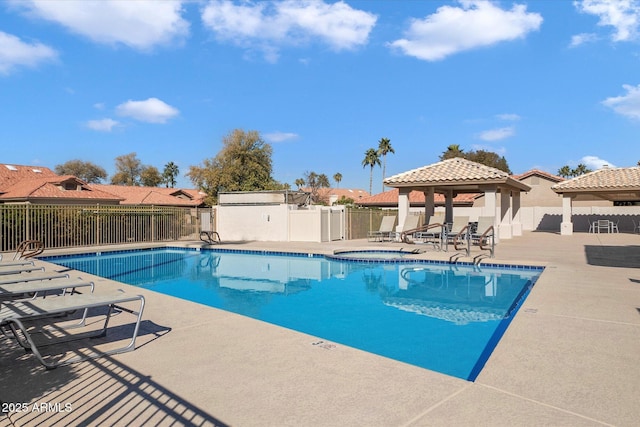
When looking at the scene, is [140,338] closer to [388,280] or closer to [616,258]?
[388,280]

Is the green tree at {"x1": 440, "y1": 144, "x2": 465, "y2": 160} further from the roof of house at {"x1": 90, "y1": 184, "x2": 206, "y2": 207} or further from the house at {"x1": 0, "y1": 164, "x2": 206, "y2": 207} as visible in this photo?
the house at {"x1": 0, "y1": 164, "x2": 206, "y2": 207}

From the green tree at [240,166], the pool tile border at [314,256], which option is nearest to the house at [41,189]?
the green tree at [240,166]

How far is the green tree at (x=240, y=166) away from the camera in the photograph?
1759 inches

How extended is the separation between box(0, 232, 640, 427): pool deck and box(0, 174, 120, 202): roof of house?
2784 cm

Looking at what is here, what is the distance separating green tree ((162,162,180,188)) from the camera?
7631 centimetres

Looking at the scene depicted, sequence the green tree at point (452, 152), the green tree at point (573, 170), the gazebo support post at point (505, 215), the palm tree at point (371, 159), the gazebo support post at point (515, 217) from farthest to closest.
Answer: the palm tree at point (371, 159) → the green tree at point (573, 170) → the green tree at point (452, 152) → the gazebo support post at point (515, 217) → the gazebo support post at point (505, 215)

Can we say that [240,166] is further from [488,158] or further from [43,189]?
[488,158]

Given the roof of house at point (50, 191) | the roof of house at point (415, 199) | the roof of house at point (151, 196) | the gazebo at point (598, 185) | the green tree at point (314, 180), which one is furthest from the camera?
the green tree at point (314, 180)

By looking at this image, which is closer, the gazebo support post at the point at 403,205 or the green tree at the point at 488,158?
the gazebo support post at the point at 403,205

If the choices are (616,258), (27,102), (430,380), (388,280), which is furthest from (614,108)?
(27,102)

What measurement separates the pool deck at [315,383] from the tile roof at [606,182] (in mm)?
22391

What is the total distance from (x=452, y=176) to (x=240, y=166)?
29.4 meters

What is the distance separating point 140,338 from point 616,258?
13.0 meters

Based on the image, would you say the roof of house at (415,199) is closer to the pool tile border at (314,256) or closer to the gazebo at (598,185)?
the gazebo at (598,185)
